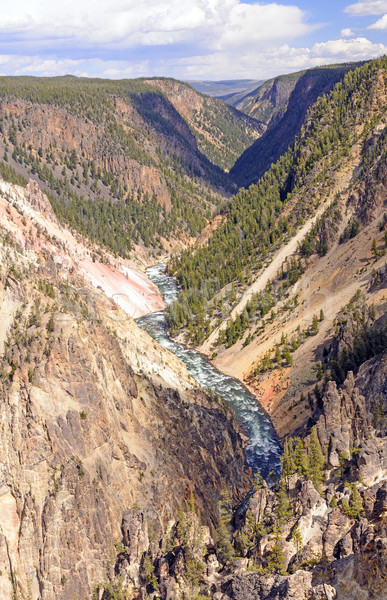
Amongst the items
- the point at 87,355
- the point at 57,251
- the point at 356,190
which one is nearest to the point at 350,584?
the point at 87,355

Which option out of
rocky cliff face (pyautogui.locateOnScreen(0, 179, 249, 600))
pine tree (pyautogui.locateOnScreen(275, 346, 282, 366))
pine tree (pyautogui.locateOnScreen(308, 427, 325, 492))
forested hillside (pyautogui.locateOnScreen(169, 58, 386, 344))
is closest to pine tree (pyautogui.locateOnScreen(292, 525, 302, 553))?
pine tree (pyautogui.locateOnScreen(308, 427, 325, 492))

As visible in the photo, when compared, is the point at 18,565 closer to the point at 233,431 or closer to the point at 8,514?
the point at 8,514

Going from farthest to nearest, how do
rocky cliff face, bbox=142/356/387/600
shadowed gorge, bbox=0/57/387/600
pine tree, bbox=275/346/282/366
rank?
pine tree, bbox=275/346/282/366
shadowed gorge, bbox=0/57/387/600
rocky cliff face, bbox=142/356/387/600

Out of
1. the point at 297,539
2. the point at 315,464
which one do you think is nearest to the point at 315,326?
the point at 315,464

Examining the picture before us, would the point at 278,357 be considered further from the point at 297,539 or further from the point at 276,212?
the point at 276,212

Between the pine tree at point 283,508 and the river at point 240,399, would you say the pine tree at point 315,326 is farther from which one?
the pine tree at point 283,508

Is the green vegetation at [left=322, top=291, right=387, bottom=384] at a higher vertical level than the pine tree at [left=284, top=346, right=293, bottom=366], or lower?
higher

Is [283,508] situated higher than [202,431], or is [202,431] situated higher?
[283,508]

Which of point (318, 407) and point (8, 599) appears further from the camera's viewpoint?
point (318, 407)

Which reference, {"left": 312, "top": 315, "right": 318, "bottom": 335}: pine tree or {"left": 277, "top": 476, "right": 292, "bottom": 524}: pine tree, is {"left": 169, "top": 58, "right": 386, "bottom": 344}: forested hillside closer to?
{"left": 312, "top": 315, "right": 318, "bottom": 335}: pine tree
